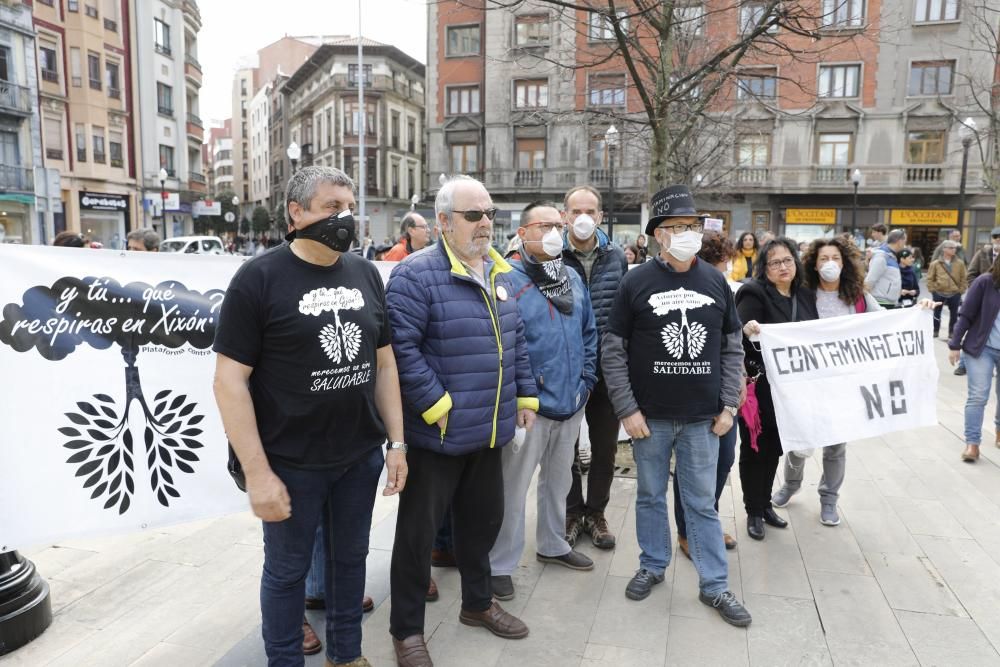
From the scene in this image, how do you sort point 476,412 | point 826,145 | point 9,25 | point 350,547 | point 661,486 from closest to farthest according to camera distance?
point 350,547 < point 476,412 < point 661,486 < point 9,25 < point 826,145

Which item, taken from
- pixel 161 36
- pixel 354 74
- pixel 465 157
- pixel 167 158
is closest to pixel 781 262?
pixel 465 157

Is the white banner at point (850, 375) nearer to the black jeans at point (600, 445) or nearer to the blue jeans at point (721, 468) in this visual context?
the blue jeans at point (721, 468)

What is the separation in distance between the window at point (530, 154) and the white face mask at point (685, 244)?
33.1 metres

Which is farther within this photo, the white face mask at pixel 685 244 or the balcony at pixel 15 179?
the balcony at pixel 15 179

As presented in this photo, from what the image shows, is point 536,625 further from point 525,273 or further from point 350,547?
point 525,273

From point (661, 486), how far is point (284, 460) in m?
2.01

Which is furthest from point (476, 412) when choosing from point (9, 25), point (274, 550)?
point (9, 25)

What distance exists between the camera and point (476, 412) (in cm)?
303

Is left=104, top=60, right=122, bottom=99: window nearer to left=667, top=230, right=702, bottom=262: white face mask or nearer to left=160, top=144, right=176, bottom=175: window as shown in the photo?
left=160, top=144, right=176, bottom=175: window

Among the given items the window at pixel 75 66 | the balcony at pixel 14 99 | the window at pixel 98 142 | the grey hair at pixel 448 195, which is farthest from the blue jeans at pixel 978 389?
the window at pixel 75 66

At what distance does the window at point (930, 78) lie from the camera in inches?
1192

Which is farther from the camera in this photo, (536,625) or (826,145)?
(826,145)

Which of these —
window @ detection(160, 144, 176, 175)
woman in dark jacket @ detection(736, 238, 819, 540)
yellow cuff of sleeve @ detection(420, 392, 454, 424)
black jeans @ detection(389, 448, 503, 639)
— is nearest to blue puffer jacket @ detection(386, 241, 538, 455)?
yellow cuff of sleeve @ detection(420, 392, 454, 424)

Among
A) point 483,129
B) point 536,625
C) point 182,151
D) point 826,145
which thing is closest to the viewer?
point 536,625
